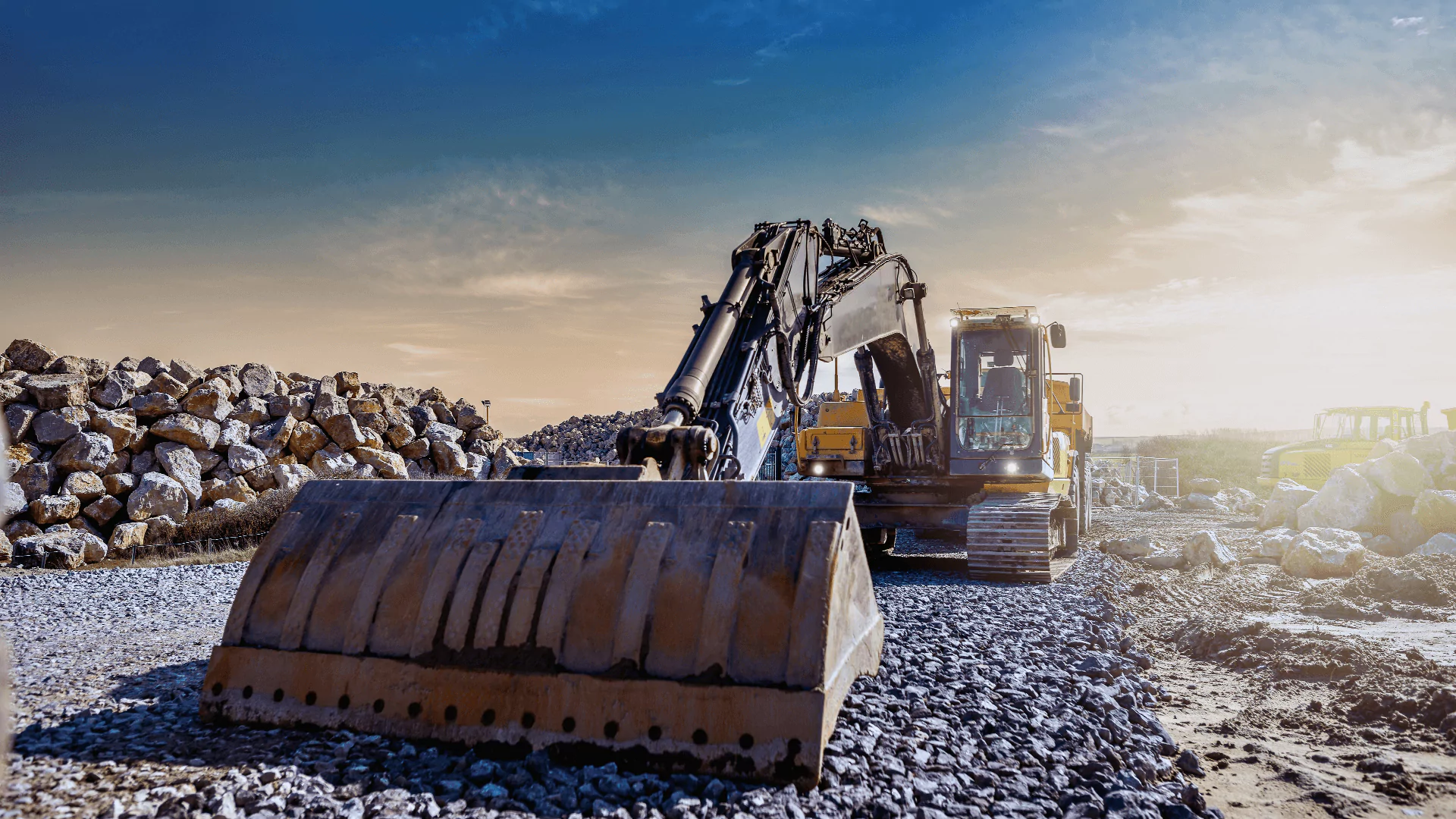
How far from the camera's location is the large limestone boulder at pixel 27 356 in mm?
13578

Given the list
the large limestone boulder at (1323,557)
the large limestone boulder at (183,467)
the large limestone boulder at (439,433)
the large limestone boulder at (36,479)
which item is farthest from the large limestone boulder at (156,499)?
the large limestone boulder at (1323,557)

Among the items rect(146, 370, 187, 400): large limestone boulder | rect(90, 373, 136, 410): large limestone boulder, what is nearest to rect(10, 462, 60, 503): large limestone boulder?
rect(90, 373, 136, 410): large limestone boulder

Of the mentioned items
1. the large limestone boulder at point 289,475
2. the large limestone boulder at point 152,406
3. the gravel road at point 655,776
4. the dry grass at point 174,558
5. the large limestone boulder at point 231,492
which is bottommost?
the dry grass at point 174,558

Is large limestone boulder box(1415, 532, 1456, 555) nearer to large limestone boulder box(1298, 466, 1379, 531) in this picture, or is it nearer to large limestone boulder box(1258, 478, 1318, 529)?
large limestone boulder box(1298, 466, 1379, 531)

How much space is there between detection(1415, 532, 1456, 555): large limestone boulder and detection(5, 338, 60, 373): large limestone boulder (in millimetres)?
19255

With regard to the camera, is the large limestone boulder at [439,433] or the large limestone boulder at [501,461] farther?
the large limestone boulder at [501,461]

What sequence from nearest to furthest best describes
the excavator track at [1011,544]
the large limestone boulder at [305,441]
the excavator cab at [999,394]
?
the excavator track at [1011,544] → the excavator cab at [999,394] → the large limestone boulder at [305,441]

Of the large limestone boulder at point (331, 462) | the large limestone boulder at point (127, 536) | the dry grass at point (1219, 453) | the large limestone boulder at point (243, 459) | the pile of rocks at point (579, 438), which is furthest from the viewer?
the dry grass at point (1219, 453)

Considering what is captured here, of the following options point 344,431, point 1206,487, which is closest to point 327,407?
point 344,431

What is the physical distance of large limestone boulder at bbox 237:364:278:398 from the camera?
1525 cm

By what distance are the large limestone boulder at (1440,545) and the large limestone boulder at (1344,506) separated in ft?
6.96

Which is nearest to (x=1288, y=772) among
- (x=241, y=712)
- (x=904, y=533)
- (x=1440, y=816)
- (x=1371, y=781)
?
(x=1371, y=781)

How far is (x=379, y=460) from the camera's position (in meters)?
15.1

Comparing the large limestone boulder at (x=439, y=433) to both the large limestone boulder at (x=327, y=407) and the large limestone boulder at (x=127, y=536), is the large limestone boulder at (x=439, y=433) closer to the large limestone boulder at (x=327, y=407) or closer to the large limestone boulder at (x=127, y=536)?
the large limestone boulder at (x=327, y=407)
